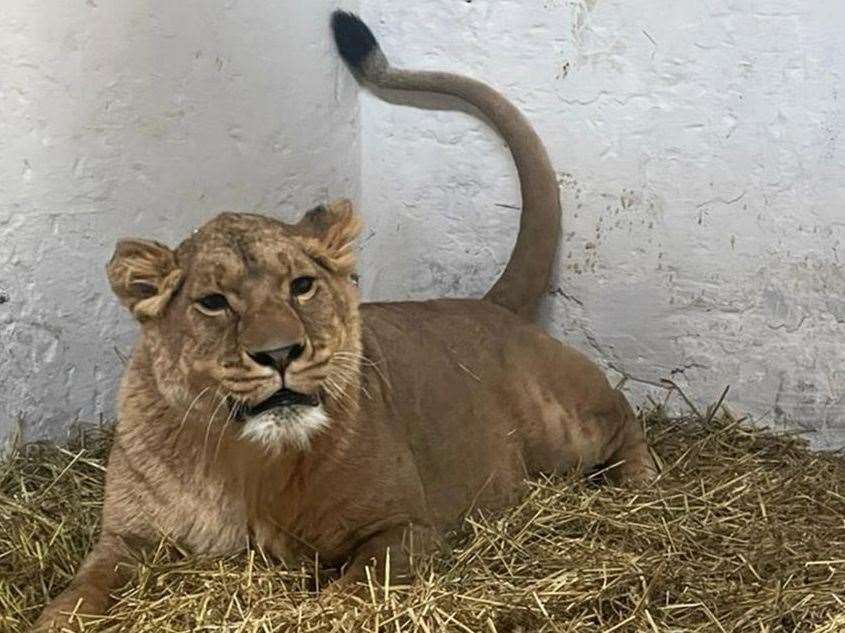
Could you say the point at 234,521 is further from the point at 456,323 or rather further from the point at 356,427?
the point at 456,323

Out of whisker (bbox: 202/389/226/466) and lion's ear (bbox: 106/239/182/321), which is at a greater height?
lion's ear (bbox: 106/239/182/321)

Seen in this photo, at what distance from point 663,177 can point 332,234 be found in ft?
4.30

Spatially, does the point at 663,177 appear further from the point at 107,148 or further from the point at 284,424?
the point at 284,424

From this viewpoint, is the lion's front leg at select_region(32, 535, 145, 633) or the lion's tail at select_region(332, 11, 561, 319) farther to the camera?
the lion's tail at select_region(332, 11, 561, 319)

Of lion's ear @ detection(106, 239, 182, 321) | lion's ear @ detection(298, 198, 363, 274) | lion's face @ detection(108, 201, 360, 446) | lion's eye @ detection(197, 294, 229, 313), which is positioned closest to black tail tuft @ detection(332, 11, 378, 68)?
lion's ear @ detection(298, 198, 363, 274)

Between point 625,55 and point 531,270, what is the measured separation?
65 centimetres

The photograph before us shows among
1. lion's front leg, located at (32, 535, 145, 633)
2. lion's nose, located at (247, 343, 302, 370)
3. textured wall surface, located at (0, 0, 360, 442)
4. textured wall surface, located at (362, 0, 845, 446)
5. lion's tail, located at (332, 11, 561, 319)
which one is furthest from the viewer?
lion's tail, located at (332, 11, 561, 319)

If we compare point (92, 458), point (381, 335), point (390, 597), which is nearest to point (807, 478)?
point (381, 335)

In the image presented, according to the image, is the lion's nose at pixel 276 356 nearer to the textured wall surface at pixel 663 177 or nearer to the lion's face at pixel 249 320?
the lion's face at pixel 249 320

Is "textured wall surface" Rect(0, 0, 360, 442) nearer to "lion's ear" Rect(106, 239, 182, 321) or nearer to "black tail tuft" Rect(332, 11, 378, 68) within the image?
"black tail tuft" Rect(332, 11, 378, 68)

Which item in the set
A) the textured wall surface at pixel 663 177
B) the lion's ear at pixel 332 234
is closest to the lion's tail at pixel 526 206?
the textured wall surface at pixel 663 177

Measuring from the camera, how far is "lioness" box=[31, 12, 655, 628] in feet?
8.54

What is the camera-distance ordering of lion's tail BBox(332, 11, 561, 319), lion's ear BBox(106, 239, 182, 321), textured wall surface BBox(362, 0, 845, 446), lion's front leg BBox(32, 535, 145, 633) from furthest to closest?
lion's tail BBox(332, 11, 561, 319), textured wall surface BBox(362, 0, 845, 446), lion's ear BBox(106, 239, 182, 321), lion's front leg BBox(32, 535, 145, 633)

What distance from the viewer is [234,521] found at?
2.84 m
